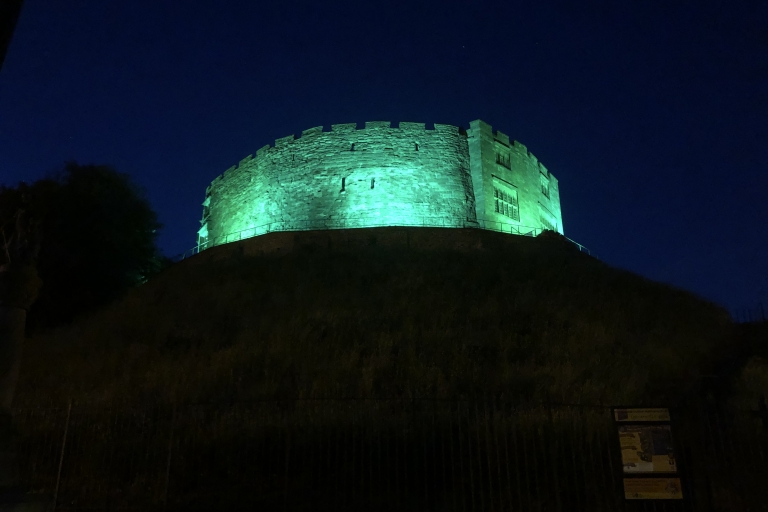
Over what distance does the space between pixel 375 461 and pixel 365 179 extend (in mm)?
16694

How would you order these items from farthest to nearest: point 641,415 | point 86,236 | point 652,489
→ point 86,236 → point 641,415 → point 652,489

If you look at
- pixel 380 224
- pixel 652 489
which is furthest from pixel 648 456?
pixel 380 224

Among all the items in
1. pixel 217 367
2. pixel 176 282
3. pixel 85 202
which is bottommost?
pixel 217 367

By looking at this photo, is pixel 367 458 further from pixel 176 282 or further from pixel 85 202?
pixel 85 202

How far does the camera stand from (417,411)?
7844 millimetres

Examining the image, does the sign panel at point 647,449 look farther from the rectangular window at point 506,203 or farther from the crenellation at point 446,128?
the crenellation at point 446,128

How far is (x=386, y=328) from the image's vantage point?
12578mm

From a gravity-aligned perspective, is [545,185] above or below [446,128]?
below

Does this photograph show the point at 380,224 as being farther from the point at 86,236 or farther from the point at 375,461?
the point at 375,461

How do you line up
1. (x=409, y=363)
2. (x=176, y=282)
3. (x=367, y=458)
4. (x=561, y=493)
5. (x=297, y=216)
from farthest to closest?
1. (x=297, y=216)
2. (x=176, y=282)
3. (x=409, y=363)
4. (x=367, y=458)
5. (x=561, y=493)

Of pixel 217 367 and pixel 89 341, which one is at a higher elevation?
pixel 89 341

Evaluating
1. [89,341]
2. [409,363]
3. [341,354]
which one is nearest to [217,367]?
[341,354]

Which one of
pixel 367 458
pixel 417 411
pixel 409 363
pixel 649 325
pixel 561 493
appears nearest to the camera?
pixel 561 493

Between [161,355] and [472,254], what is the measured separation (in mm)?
10036
